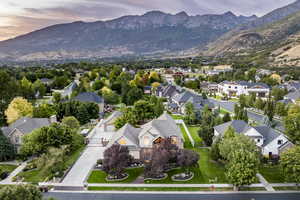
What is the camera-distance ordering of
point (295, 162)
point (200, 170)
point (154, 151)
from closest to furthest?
point (295, 162)
point (154, 151)
point (200, 170)

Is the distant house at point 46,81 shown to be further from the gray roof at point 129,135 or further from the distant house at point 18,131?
the gray roof at point 129,135

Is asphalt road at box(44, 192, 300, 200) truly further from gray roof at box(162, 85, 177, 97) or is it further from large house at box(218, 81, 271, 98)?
large house at box(218, 81, 271, 98)

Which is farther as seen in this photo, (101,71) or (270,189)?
(101,71)

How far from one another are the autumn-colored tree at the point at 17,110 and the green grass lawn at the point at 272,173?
50.8 m

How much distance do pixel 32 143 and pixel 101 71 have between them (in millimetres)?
Answer: 105211

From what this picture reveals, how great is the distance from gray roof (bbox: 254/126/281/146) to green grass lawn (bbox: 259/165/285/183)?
475 cm

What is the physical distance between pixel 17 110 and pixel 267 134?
2130 inches

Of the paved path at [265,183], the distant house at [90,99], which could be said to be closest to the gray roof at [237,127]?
the paved path at [265,183]

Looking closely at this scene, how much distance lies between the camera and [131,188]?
31.9 meters

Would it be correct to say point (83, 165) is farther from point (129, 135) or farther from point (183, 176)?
point (183, 176)

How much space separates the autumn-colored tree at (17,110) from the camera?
54.0m

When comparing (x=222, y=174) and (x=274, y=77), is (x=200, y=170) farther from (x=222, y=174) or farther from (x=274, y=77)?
(x=274, y=77)

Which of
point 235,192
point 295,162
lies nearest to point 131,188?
point 235,192

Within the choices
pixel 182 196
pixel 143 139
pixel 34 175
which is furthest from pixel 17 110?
pixel 182 196
